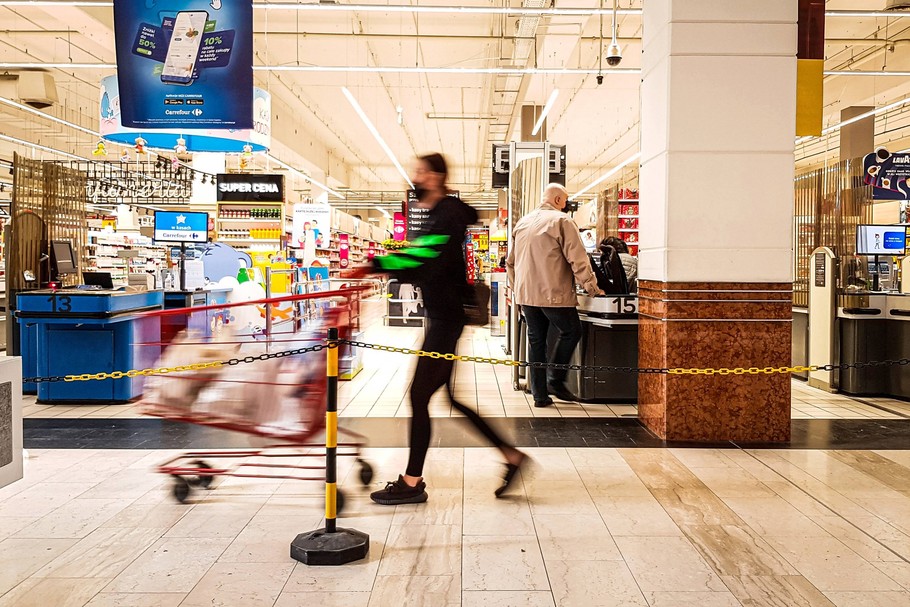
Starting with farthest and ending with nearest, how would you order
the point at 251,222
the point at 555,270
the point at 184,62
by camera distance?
the point at 251,222 → the point at 184,62 → the point at 555,270

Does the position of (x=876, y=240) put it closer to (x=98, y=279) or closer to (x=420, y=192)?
(x=420, y=192)

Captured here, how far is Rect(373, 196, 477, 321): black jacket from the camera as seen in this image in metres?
3.24

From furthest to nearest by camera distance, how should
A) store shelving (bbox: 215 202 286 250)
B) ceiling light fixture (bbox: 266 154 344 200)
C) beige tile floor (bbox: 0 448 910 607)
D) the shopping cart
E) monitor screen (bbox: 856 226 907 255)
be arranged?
ceiling light fixture (bbox: 266 154 344 200) → store shelving (bbox: 215 202 286 250) → monitor screen (bbox: 856 226 907 255) → the shopping cart → beige tile floor (bbox: 0 448 910 607)

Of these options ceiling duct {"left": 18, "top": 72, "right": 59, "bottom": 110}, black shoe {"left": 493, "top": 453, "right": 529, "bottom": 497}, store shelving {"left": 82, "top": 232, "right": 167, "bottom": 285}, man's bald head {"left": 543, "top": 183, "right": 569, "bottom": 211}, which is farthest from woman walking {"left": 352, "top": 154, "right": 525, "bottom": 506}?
store shelving {"left": 82, "top": 232, "right": 167, "bottom": 285}

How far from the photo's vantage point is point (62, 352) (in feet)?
20.1

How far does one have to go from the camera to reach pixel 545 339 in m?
5.72

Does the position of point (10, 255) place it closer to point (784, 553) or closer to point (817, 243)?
point (784, 553)

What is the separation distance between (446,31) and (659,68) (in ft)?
31.3

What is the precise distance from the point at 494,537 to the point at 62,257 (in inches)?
238

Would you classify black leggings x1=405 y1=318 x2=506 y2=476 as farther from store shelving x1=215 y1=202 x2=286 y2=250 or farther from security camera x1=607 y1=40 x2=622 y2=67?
store shelving x1=215 y1=202 x2=286 y2=250

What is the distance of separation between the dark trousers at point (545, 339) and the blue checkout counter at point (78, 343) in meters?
3.29

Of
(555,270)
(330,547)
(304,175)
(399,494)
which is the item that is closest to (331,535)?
(330,547)

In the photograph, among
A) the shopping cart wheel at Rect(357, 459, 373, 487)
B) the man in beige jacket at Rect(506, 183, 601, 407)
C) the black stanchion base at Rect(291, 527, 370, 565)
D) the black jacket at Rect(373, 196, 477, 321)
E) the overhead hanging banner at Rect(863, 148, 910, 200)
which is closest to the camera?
the black stanchion base at Rect(291, 527, 370, 565)

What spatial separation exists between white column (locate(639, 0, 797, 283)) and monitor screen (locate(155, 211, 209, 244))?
22.0 feet
